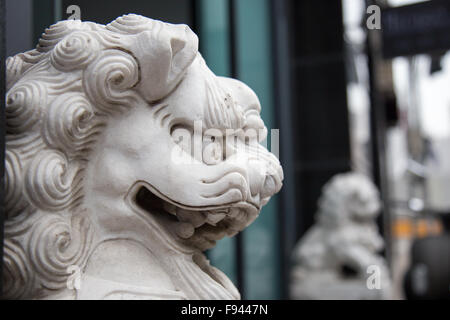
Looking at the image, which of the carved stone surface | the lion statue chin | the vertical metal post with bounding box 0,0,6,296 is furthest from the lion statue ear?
the carved stone surface

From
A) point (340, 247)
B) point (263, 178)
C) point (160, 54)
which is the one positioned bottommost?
point (340, 247)

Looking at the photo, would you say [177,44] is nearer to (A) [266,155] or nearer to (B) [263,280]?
(A) [266,155]

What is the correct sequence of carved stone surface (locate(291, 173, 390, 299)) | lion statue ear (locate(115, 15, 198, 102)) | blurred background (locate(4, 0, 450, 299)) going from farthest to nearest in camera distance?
1. carved stone surface (locate(291, 173, 390, 299))
2. blurred background (locate(4, 0, 450, 299))
3. lion statue ear (locate(115, 15, 198, 102))

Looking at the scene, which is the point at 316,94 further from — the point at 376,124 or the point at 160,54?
the point at 160,54

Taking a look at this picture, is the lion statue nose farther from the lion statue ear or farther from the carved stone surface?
the carved stone surface

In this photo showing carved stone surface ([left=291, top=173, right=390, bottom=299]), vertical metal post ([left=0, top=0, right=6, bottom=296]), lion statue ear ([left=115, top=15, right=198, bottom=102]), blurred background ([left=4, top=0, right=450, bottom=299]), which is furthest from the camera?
carved stone surface ([left=291, top=173, right=390, bottom=299])

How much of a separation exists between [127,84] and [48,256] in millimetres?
427

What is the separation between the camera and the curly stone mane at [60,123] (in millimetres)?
1160

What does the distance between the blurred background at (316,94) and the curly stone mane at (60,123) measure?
0.24 meters

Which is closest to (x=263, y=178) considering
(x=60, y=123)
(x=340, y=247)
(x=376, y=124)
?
(x=60, y=123)

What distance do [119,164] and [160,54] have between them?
0.28 meters

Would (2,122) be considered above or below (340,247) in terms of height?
above

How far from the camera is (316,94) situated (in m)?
6.79

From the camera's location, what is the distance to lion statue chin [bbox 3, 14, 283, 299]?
1175 mm
